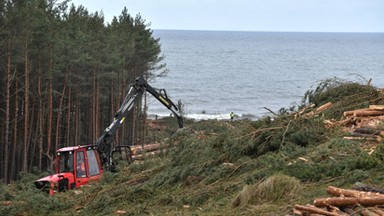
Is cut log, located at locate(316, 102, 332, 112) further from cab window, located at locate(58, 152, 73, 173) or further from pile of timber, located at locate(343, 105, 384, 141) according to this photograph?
cab window, located at locate(58, 152, 73, 173)

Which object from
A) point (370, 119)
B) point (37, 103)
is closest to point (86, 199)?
point (370, 119)

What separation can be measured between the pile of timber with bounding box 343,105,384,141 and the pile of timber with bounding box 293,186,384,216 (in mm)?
3919

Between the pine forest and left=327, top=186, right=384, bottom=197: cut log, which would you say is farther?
the pine forest

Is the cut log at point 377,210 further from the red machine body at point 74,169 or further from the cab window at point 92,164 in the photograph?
the cab window at point 92,164

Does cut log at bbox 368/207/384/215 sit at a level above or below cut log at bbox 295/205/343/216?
above

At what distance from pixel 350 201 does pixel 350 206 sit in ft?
0.29

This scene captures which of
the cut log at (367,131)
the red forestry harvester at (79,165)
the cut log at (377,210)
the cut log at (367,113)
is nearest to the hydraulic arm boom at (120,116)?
the red forestry harvester at (79,165)

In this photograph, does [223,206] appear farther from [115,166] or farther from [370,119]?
[115,166]

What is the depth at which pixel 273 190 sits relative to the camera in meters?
10.0

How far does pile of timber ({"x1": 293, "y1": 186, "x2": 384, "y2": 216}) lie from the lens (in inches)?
313

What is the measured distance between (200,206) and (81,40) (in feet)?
83.0

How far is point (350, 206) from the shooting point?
8.19 meters

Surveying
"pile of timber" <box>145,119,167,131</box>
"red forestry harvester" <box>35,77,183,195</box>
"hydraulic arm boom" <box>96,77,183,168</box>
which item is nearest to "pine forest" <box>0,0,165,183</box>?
Result: "pile of timber" <box>145,119,167,131</box>

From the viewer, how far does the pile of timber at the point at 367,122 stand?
40.5ft
